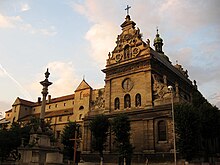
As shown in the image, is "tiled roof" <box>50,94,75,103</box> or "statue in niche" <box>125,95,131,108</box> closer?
"statue in niche" <box>125,95,131,108</box>

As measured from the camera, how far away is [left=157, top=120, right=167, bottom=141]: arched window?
108 feet

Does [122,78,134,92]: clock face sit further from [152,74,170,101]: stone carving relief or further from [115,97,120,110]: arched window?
[152,74,170,101]: stone carving relief

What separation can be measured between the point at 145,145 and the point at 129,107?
22.2 feet

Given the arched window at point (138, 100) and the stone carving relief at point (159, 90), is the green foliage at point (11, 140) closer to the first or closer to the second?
the arched window at point (138, 100)

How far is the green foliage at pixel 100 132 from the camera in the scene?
34344mm

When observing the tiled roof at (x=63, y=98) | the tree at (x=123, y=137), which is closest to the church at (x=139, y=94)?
the tree at (x=123, y=137)

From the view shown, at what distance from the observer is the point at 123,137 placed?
3197cm

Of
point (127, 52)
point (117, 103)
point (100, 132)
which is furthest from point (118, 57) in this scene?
point (100, 132)

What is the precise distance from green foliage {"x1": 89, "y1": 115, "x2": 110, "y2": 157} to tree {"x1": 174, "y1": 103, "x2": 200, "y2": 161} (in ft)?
34.5

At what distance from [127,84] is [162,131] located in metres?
10.0

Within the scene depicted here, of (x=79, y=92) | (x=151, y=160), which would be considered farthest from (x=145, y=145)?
(x=79, y=92)

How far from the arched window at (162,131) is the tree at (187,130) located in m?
3.33

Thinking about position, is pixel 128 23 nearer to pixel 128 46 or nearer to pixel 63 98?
pixel 128 46

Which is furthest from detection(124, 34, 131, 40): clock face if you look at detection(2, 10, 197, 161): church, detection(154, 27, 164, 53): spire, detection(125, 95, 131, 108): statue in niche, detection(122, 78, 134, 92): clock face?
detection(154, 27, 164, 53): spire
